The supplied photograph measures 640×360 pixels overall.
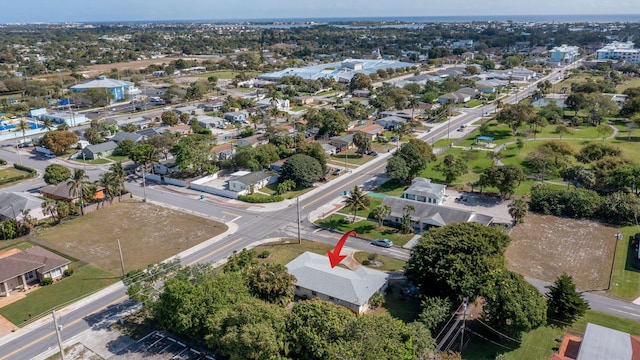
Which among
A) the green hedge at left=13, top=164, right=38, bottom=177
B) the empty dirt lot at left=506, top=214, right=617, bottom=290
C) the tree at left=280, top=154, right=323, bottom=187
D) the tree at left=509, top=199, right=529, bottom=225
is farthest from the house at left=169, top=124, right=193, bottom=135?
the empty dirt lot at left=506, top=214, right=617, bottom=290

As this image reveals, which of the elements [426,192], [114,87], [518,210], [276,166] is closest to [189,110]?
[114,87]

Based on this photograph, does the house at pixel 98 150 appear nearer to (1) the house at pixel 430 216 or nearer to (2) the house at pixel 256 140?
(2) the house at pixel 256 140

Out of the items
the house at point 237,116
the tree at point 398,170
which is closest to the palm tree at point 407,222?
the tree at point 398,170

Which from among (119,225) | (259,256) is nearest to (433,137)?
(259,256)

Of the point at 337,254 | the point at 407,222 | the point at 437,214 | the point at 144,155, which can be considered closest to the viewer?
the point at 337,254

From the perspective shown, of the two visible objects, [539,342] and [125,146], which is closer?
[539,342]

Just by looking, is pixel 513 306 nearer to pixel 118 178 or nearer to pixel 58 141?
pixel 118 178

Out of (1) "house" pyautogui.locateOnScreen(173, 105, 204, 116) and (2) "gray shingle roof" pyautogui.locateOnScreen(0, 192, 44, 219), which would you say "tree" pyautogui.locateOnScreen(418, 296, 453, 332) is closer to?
(2) "gray shingle roof" pyautogui.locateOnScreen(0, 192, 44, 219)
